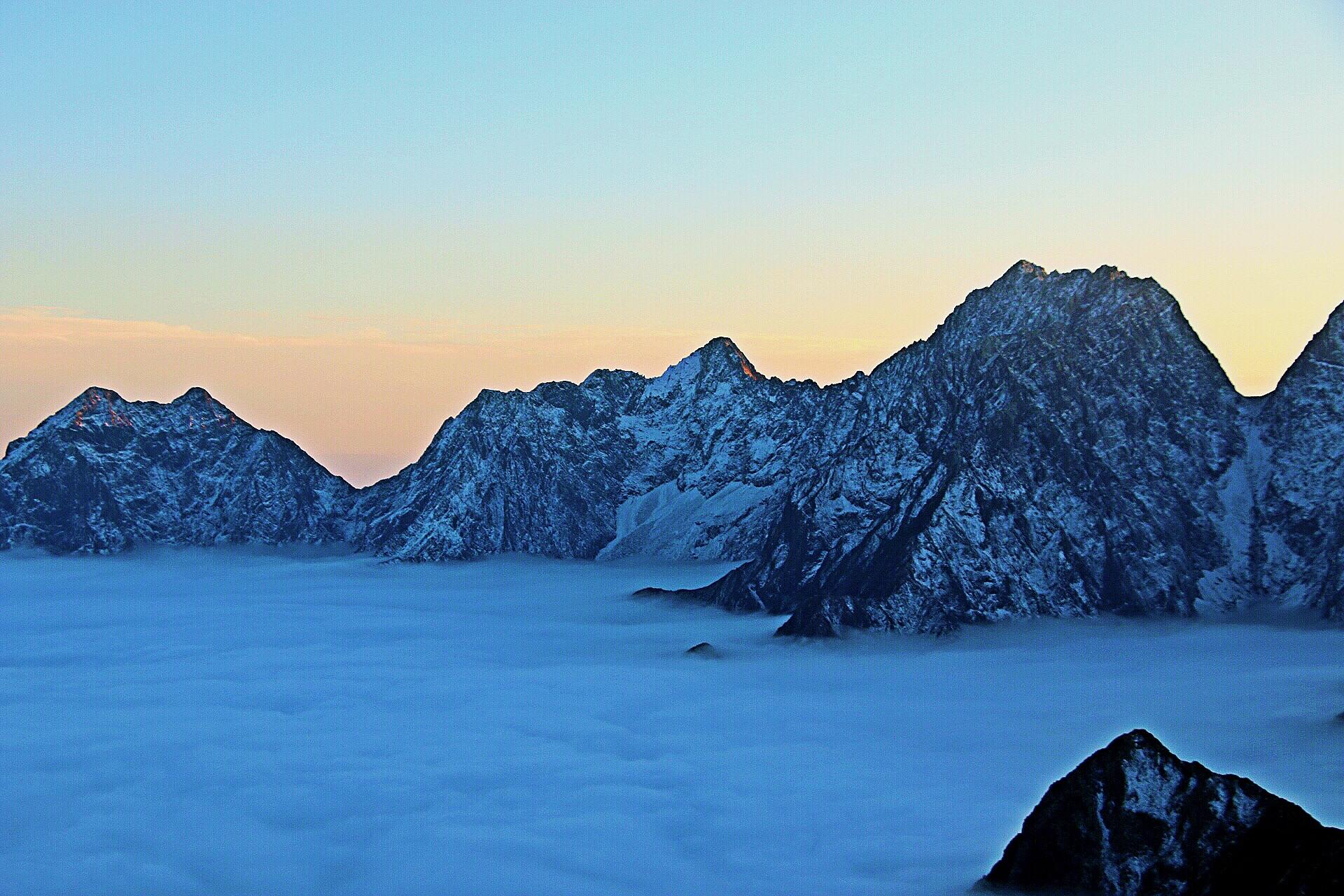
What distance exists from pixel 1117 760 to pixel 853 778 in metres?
59.6

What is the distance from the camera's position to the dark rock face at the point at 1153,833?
104m

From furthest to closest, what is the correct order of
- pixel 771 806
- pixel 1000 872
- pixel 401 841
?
pixel 771 806, pixel 401 841, pixel 1000 872

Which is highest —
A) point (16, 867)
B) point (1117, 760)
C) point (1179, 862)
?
point (1117, 760)

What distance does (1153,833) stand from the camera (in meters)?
110

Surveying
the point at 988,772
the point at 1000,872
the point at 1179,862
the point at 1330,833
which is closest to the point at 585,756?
the point at 988,772

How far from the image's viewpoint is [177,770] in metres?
178

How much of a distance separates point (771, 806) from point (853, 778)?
53.0 ft

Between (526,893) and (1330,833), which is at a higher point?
(1330,833)

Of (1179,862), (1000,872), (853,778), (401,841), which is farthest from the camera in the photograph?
(853,778)

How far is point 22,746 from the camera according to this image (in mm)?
189875

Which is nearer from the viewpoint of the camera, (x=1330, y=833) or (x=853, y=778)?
(x=1330, y=833)

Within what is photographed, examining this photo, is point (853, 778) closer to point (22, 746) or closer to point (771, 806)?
point (771, 806)

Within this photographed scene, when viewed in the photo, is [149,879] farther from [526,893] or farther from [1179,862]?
[1179,862]

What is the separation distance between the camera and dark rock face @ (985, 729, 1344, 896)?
103875 mm
